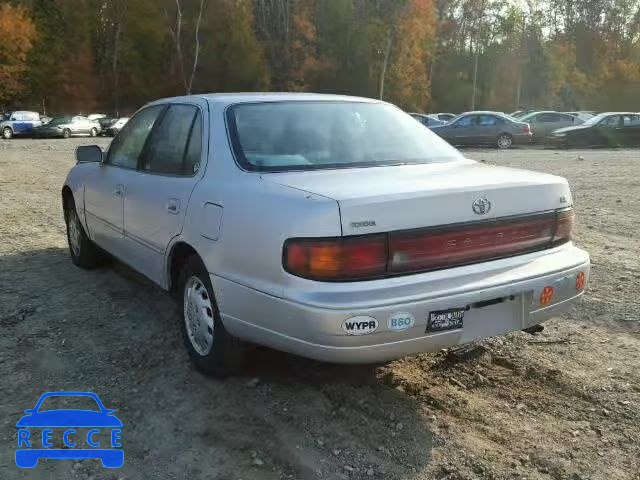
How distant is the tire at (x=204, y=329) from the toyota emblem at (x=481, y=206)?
1.41 m

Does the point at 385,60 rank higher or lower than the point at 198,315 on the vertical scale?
higher

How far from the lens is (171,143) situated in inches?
169

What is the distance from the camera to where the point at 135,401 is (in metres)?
3.51

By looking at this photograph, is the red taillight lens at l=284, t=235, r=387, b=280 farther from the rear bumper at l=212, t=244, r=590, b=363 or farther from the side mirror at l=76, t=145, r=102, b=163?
the side mirror at l=76, t=145, r=102, b=163

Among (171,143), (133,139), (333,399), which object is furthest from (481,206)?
(133,139)

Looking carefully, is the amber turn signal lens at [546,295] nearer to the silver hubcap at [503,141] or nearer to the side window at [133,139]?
the side window at [133,139]

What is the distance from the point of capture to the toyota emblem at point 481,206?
3.18 meters

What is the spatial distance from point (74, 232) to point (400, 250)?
13.4 feet

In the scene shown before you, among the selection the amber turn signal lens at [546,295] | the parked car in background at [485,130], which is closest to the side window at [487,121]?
the parked car in background at [485,130]

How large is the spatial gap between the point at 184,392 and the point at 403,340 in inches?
52.8

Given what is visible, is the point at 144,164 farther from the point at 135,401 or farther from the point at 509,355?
A: the point at 509,355

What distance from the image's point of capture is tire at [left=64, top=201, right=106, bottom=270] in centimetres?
587

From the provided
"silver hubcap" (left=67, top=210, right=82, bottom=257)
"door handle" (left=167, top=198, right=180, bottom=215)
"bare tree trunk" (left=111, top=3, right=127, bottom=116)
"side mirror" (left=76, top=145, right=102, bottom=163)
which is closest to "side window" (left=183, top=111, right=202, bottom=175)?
"door handle" (left=167, top=198, right=180, bottom=215)

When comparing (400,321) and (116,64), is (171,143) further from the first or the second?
(116,64)
